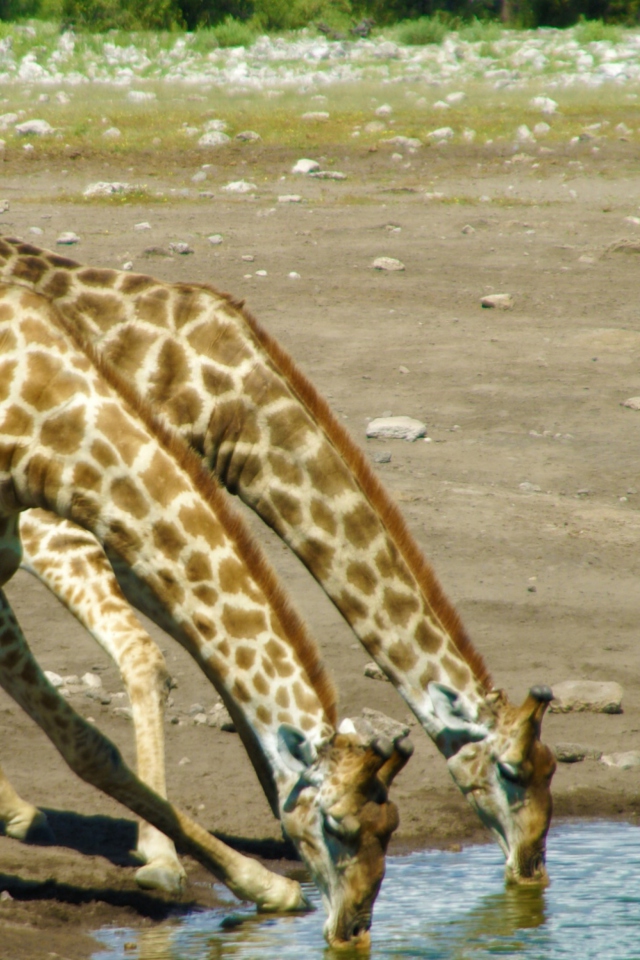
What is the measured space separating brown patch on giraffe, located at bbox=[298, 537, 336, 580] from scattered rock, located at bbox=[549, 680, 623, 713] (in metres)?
1.67

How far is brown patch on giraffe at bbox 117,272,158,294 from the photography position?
588 centimetres

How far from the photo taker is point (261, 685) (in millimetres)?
4195

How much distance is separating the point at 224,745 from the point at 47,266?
209 cm

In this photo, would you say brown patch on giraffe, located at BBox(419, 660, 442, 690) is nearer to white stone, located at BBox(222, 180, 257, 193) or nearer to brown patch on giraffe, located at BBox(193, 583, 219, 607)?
brown patch on giraffe, located at BBox(193, 583, 219, 607)

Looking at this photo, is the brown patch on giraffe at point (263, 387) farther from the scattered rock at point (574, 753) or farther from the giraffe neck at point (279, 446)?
the scattered rock at point (574, 753)

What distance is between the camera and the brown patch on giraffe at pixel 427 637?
194 inches

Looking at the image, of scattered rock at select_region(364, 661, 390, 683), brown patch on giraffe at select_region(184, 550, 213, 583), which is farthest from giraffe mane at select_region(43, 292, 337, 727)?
scattered rock at select_region(364, 661, 390, 683)

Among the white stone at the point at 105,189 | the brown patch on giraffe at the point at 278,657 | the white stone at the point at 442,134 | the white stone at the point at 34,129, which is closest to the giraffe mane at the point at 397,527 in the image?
the brown patch on giraffe at the point at 278,657

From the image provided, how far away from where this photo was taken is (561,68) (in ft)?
93.2

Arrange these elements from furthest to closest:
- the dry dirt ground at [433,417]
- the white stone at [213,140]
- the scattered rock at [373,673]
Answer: the white stone at [213,140], the scattered rock at [373,673], the dry dirt ground at [433,417]

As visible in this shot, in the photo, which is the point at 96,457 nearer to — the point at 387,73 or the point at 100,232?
the point at 100,232

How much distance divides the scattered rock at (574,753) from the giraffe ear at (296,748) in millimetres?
2194

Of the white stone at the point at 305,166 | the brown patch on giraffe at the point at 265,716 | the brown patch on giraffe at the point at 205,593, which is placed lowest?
the brown patch on giraffe at the point at 265,716

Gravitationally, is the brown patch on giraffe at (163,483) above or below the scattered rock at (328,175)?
above
